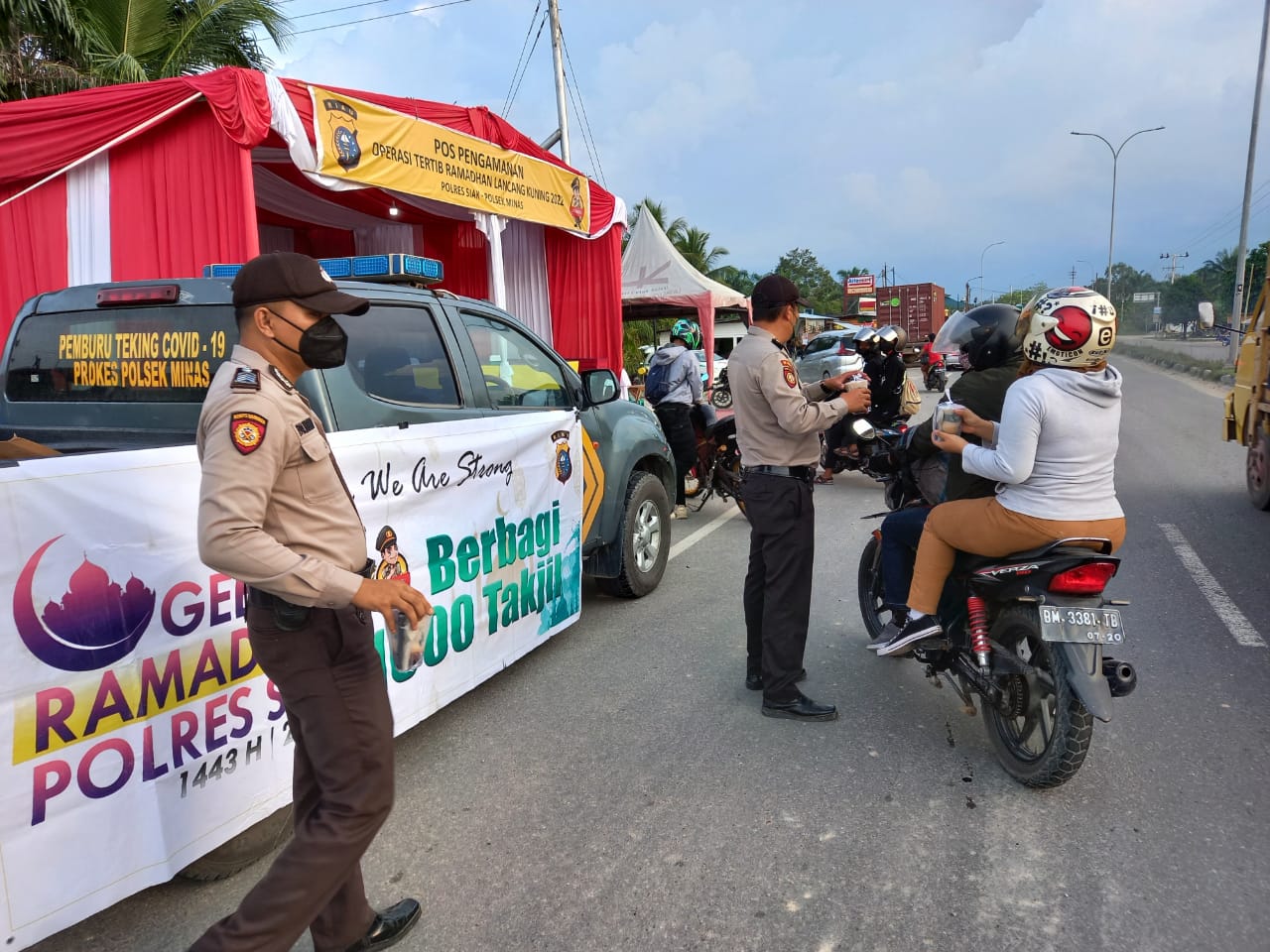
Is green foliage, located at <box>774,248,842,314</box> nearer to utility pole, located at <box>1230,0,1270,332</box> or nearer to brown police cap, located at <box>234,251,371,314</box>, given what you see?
utility pole, located at <box>1230,0,1270,332</box>

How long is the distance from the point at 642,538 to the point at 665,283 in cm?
1417

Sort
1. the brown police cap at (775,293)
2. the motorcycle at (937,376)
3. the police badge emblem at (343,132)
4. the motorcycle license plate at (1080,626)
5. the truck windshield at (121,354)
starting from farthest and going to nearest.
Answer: the motorcycle at (937,376)
the police badge emblem at (343,132)
the brown police cap at (775,293)
the truck windshield at (121,354)
the motorcycle license plate at (1080,626)

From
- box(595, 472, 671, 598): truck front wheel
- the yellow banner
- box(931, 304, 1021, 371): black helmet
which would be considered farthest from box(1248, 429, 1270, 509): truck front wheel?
the yellow banner

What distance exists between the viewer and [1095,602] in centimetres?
296

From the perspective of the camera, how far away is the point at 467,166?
8.77 meters

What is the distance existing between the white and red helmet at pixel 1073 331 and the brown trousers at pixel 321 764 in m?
2.43

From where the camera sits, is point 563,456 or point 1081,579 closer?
point 1081,579

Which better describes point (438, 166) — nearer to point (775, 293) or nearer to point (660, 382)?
point (660, 382)

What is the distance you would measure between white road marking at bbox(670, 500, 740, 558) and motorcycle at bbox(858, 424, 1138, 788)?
335 centimetres

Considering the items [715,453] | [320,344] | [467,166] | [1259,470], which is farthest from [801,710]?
[467,166]

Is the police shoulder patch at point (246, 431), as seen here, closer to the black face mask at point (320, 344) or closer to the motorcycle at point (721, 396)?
the black face mask at point (320, 344)

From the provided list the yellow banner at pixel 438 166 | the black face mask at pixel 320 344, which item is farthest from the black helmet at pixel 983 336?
the yellow banner at pixel 438 166

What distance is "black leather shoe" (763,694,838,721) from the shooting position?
3.69 metres

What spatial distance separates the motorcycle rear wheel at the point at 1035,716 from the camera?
2.85 meters
